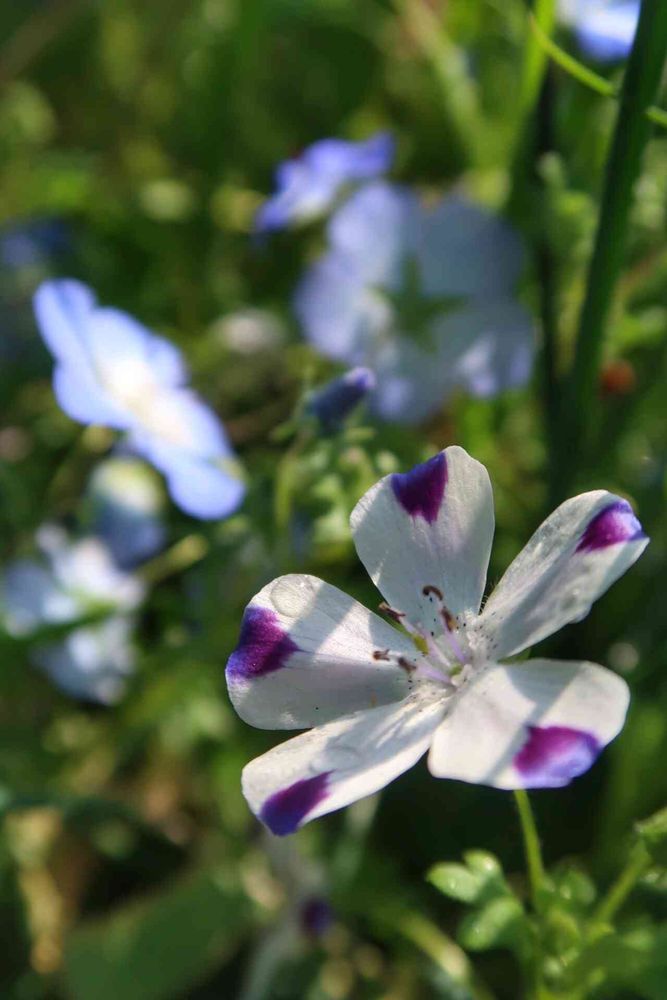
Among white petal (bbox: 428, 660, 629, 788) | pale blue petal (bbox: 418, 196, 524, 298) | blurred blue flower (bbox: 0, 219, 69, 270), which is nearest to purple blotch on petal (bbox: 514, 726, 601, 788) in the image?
white petal (bbox: 428, 660, 629, 788)

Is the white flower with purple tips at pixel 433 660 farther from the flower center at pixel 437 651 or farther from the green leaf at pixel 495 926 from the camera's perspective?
the green leaf at pixel 495 926

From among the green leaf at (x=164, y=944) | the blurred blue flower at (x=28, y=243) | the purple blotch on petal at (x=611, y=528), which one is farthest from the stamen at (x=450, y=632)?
the blurred blue flower at (x=28, y=243)

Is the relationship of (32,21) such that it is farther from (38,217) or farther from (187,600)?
(187,600)

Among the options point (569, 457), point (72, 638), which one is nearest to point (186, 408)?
point (72, 638)

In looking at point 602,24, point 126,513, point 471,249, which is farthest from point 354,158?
point 126,513

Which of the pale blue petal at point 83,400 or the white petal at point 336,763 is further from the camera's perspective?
the pale blue petal at point 83,400

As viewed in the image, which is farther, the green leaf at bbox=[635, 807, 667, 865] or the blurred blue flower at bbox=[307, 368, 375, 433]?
the blurred blue flower at bbox=[307, 368, 375, 433]

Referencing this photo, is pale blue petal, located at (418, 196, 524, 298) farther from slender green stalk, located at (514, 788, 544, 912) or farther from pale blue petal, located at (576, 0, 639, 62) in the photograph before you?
slender green stalk, located at (514, 788, 544, 912)
